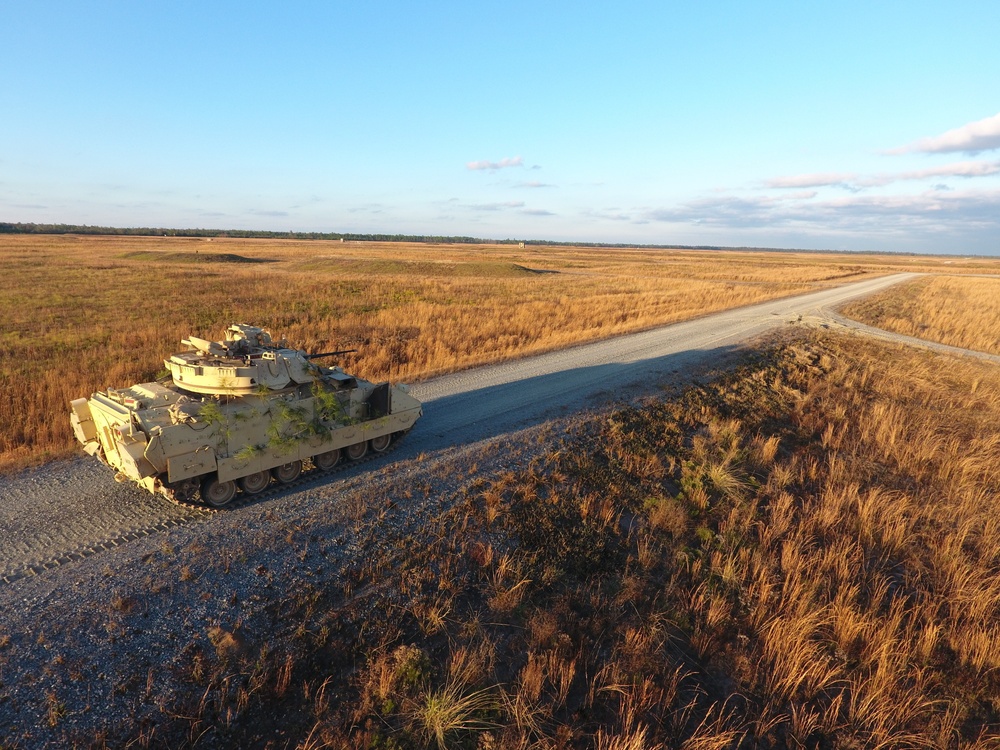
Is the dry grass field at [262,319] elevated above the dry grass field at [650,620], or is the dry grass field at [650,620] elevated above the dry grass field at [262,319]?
the dry grass field at [262,319]

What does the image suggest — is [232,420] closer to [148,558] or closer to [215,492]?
[215,492]

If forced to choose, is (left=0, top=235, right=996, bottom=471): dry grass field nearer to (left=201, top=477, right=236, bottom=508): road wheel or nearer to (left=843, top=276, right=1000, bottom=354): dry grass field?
(left=201, top=477, right=236, bottom=508): road wheel

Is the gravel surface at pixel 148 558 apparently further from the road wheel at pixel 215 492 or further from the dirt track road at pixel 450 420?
the road wheel at pixel 215 492

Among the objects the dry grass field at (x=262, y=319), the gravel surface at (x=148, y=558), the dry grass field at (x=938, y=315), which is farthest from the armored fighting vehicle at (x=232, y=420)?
the dry grass field at (x=938, y=315)

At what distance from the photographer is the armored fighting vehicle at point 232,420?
7.15 m

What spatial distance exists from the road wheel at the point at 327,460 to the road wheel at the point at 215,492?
4.75ft

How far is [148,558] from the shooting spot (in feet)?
20.8

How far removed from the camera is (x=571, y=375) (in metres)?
15.5

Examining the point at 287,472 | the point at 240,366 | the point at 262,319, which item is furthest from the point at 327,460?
the point at 262,319

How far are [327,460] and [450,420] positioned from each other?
3.28 m

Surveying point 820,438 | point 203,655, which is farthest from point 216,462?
point 820,438

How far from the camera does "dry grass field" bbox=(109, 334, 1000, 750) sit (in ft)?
15.5

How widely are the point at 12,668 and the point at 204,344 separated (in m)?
5.09

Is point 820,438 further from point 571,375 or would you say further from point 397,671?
point 397,671
